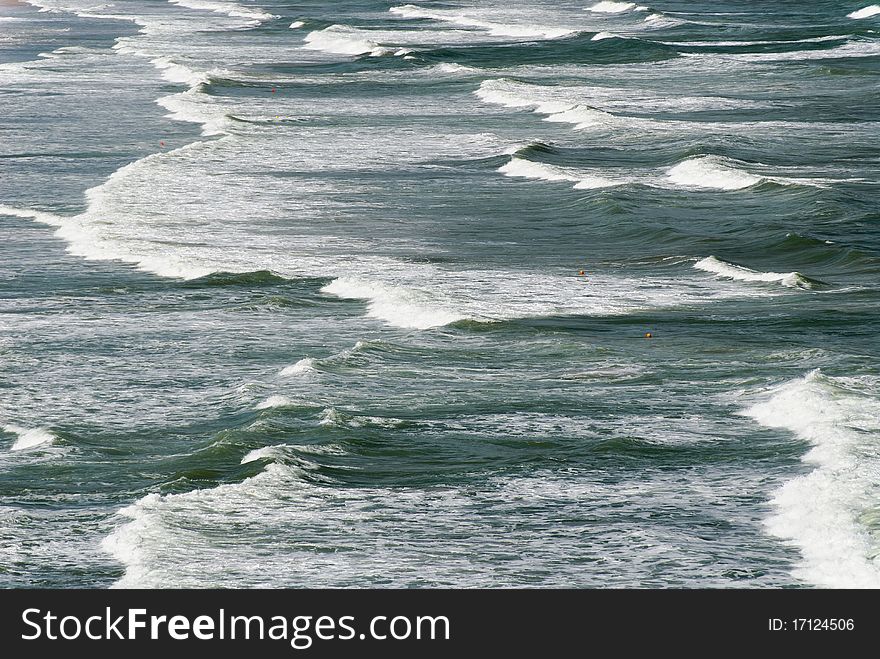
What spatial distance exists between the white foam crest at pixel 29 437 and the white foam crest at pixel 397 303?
20.3 feet

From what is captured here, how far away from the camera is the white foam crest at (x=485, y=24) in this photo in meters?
77.6

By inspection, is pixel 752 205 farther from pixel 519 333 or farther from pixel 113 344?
pixel 113 344

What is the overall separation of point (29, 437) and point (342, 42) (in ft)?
196

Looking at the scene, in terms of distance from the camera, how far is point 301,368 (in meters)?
19.7

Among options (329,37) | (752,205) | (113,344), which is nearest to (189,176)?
(752,205)

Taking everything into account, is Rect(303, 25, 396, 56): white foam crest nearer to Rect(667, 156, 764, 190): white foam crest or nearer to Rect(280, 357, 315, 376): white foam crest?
Rect(667, 156, 764, 190): white foam crest

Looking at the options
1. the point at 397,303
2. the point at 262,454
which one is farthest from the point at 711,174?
the point at 262,454

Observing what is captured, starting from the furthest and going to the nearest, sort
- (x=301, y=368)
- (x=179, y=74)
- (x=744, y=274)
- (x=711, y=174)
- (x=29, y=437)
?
(x=179, y=74)
(x=711, y=174)
(x=744, y=274)
(x=301, y=368)
(x=29, y=437)

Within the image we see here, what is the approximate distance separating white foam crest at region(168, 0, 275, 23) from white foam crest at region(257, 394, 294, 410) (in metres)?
77.3

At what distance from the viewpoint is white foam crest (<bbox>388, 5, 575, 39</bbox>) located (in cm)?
7763

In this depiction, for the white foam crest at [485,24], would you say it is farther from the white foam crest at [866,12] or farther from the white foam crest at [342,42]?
the white foam crest at [866,12]

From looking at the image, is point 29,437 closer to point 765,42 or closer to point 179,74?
point 179,74

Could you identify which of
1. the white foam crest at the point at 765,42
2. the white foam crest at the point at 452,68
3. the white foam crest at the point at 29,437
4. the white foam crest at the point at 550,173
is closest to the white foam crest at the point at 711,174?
the white foam crest at the point at 550,173
